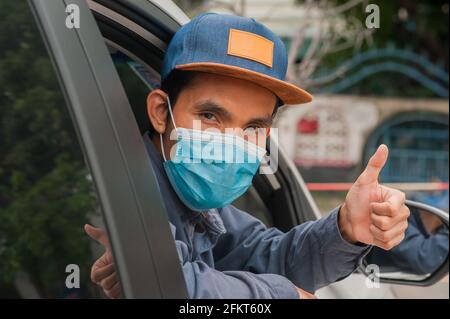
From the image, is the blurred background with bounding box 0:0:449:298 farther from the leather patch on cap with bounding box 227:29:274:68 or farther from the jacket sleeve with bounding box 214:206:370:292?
the jacket sleeve with bounding box 214:206:370:292

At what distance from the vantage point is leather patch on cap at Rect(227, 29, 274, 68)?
5.44 ft

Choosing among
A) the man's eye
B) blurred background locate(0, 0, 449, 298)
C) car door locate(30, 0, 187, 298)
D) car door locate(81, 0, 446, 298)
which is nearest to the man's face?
the man's eye

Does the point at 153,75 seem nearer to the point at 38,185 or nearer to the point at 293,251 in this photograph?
the point at 293,251

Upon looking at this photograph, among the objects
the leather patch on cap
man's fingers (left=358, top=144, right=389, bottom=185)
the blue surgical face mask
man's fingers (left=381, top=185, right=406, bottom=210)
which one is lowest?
man's fingers (left=381, top=185, right=406, bottom=210)

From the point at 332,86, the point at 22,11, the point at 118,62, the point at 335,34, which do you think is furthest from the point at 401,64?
the point at 22,11

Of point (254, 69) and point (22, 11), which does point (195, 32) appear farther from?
point (22, 11)

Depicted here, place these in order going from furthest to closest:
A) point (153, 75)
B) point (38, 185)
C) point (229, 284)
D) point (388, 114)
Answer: point (388, 114)
point (153, 75)
point (229, 284)
point (38, 185)

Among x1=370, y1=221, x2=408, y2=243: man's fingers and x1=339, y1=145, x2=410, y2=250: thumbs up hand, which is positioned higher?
x1=339, y1=145, x2=410, y2=250: thumbs up hand

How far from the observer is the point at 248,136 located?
1.73m

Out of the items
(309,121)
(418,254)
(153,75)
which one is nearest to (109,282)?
(153,75)

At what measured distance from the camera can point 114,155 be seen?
125cm

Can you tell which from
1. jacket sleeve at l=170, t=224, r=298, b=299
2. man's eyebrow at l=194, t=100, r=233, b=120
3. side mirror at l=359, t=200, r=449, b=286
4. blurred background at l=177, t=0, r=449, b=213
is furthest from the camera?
blurred background at l=177, t=0, r=449, b=213

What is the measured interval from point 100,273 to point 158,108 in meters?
0.64
